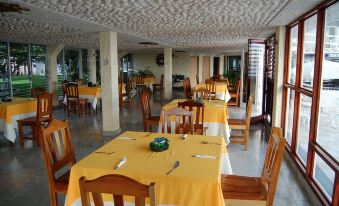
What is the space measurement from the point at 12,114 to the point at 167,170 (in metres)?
4.13

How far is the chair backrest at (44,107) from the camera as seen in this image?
16.5 feet

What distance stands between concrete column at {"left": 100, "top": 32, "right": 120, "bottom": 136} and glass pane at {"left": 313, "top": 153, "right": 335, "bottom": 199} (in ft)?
12.4

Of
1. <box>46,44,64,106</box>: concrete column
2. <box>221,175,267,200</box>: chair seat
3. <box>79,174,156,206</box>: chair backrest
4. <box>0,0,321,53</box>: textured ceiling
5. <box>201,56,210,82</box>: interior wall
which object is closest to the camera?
<box>79,174,156,206</box>: chair backrest

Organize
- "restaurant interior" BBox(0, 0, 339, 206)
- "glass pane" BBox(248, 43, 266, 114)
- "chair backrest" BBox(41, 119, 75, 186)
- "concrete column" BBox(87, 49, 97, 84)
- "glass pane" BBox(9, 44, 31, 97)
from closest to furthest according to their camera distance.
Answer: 1. "restaurant interior" BBox(0, 0, 339, 206)
2. "chair backrest" BBox(41, 119, 75, 186)
3. "glass pane" BBox(248, 43, 266, 114)
4. "glass pane" BBox(9, 44, 31, 97)
5. "concrete column" BBox(87, 49, 97, 84)

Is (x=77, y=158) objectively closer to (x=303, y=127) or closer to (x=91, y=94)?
(x=303, y=127)

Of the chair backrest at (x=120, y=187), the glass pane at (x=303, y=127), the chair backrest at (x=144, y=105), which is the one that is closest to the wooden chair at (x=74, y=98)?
the chair backrest at (x=144, y=105)

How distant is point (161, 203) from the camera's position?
1.85 m

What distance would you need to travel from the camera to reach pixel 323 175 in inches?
127

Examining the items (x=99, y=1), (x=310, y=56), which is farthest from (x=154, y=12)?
(x=310, y=56)

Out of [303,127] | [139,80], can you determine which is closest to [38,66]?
[139,80]

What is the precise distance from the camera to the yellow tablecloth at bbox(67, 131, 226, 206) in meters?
1.80

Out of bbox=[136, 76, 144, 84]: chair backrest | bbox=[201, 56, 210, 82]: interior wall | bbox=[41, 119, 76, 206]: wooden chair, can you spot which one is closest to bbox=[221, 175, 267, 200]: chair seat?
bbox=[41, 119, 76, 206]: wooden chair

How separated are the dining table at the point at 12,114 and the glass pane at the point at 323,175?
465 centimetres

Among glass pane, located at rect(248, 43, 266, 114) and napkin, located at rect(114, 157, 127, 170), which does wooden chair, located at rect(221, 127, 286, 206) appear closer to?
napkin, located at rect(114, 157, 127, 170)
